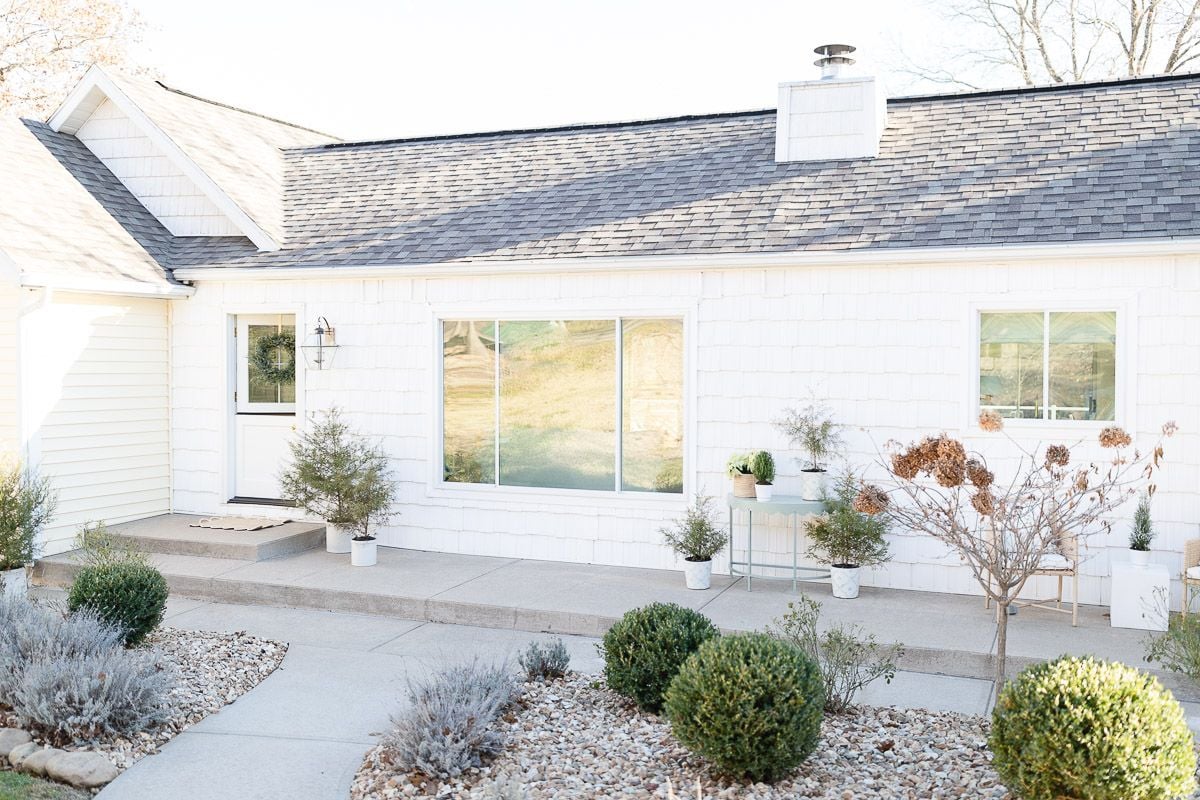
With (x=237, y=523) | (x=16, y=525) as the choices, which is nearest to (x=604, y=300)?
(x=237, y=523)

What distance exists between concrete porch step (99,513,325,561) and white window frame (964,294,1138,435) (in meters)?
6.05

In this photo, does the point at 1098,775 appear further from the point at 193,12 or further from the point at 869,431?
the point at 193,12

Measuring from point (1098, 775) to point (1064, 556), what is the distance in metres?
3.77

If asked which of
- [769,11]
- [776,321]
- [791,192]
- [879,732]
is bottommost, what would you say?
[879,732]

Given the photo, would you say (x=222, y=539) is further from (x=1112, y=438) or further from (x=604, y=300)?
(x=1112, y=438)

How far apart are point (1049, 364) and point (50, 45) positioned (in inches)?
827

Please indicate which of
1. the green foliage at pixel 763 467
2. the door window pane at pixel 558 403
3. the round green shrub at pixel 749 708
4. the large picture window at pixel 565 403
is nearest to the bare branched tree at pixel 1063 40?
the large picture window at pixel 565 403

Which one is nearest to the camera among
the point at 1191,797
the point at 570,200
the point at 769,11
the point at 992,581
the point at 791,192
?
the point at 1191,797

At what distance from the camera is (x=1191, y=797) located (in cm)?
441

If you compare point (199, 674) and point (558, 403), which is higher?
point (558, 403)

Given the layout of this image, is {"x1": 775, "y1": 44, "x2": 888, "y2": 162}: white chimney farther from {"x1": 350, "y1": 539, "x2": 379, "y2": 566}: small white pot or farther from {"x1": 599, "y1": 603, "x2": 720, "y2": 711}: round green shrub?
{"x1": 599, "y1": 603, "x2": 720, "y2": 711}: round green shrub

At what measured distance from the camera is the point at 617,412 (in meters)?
9.64

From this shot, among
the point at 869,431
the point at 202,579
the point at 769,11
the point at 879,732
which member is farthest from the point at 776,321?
the point at 769,11

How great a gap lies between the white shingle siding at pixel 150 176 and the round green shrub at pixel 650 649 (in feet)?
24.3
